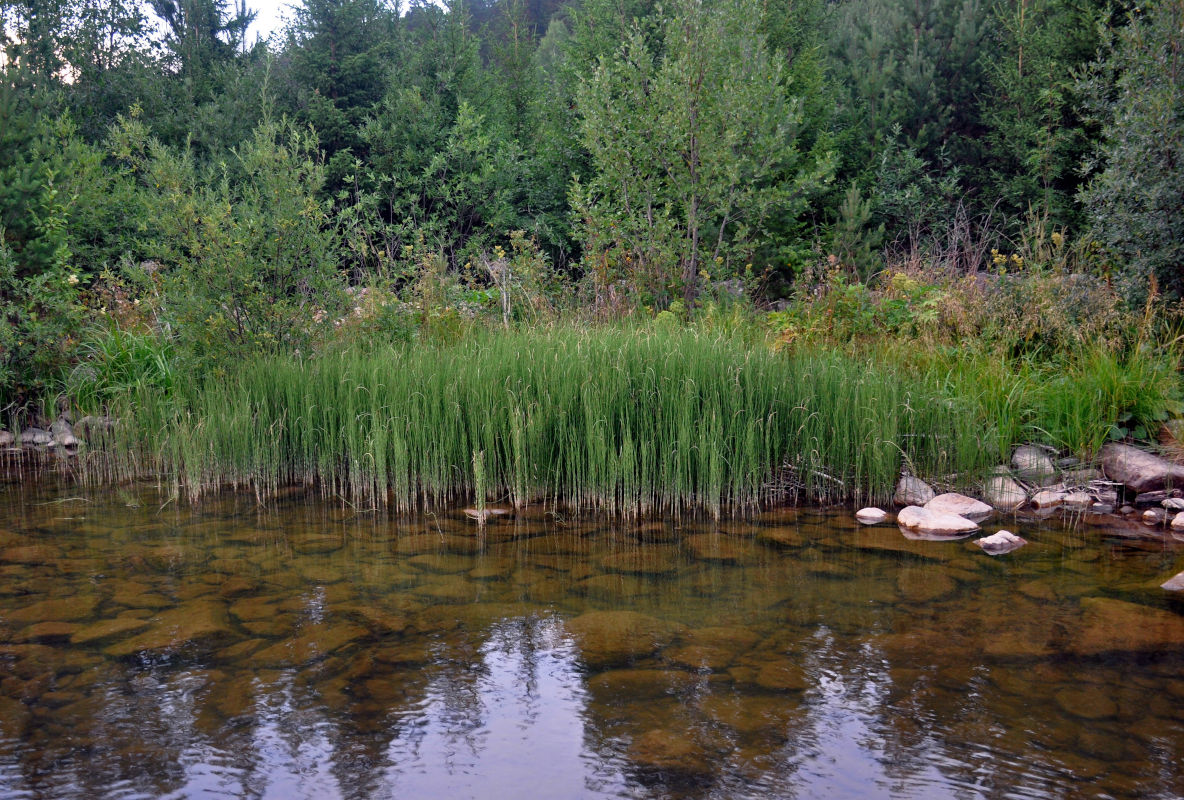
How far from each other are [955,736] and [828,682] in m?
0.61

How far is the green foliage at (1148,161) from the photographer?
7879mm

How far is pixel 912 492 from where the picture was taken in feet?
22.4

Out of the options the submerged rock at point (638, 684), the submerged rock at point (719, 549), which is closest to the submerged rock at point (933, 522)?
the submerged rock at point (719, 549)

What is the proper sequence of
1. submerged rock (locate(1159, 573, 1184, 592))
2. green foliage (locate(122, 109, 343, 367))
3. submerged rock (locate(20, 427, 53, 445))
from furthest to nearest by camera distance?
submerged rock (locate(20, 427, 53, 445)) < green foliage (locate(122, 109, 343, 367)) < submerged rock (locate(1159, 573, 1184, 592))

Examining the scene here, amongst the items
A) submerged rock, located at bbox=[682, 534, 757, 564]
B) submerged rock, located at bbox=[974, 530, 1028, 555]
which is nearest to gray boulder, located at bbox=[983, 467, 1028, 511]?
submerged rock, located at bbox=[974, 530, 1028, 555]

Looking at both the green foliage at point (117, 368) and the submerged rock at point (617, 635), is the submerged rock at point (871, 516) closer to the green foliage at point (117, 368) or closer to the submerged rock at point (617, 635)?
the submerged rock at point (617, 635)

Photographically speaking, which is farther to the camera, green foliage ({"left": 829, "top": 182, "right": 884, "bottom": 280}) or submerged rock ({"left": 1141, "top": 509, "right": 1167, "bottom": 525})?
green foliage ({"left": 829, "top": 182, "right": 884, "bottom": 280})

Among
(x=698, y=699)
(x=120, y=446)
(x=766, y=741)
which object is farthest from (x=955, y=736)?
(x=120, y=446)

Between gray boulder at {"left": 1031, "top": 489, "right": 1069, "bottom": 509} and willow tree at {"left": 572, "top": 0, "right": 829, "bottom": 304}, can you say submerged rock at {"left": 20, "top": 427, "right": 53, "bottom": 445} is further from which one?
gray boulder at {"left": 1031, "top": 489, "right": 1069, "bottom": 509}

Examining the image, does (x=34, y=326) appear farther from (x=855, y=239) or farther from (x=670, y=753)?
(x=855, y=239)

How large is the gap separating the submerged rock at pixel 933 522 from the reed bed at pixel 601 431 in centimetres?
49

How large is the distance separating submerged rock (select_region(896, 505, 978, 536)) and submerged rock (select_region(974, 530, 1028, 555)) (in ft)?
0.83

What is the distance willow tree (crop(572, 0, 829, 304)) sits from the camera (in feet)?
34.7

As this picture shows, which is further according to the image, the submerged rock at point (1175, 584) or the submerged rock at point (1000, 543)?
the submerged rock at point (1000, 543)
